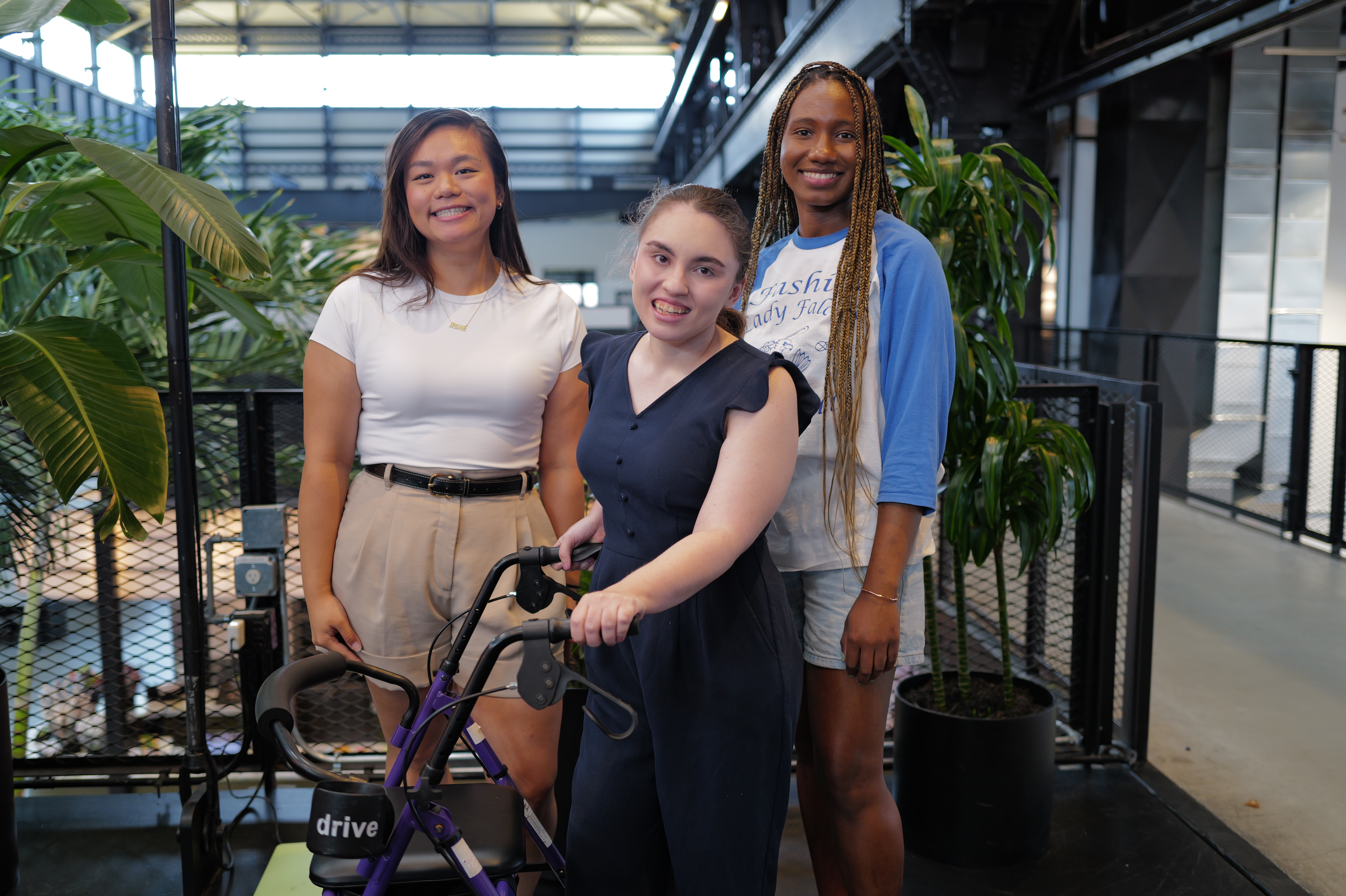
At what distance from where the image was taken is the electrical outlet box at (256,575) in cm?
225

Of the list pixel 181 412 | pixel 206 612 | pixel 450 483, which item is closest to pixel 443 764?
pixel 450 483

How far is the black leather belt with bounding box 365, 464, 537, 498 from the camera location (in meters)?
1.66

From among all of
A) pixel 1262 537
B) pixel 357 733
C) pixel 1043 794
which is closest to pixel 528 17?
pixel 1262 537

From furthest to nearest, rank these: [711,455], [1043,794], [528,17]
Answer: [528,17] → [1043,794] → [711,455]

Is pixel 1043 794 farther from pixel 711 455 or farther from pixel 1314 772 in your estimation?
pixel 711 455

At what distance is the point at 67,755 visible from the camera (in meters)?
2.62

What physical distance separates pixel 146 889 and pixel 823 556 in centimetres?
175

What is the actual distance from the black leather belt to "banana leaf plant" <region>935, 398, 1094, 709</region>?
3.47 ft

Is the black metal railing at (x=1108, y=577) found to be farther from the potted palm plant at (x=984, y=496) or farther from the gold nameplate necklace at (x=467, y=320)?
the gold nameplate necklace at (x=467, y=320)

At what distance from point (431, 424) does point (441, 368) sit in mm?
100

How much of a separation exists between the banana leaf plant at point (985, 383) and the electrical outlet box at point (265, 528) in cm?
148

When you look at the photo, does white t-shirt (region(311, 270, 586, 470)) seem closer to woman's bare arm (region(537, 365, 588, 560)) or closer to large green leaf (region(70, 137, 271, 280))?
woman's bare arm (region(537, 365, 588, 560))

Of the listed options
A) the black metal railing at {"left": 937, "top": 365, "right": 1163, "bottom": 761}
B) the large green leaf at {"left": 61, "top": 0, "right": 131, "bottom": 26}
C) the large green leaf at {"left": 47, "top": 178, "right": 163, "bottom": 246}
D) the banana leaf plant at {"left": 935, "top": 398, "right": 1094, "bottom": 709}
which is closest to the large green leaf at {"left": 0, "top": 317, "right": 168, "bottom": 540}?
the large green leaf at {"left": 47, "top": 178, "right": 163, "bottom": 246}

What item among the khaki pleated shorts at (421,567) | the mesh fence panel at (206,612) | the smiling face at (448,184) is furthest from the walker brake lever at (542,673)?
the mesh fence panel at (206,612)
